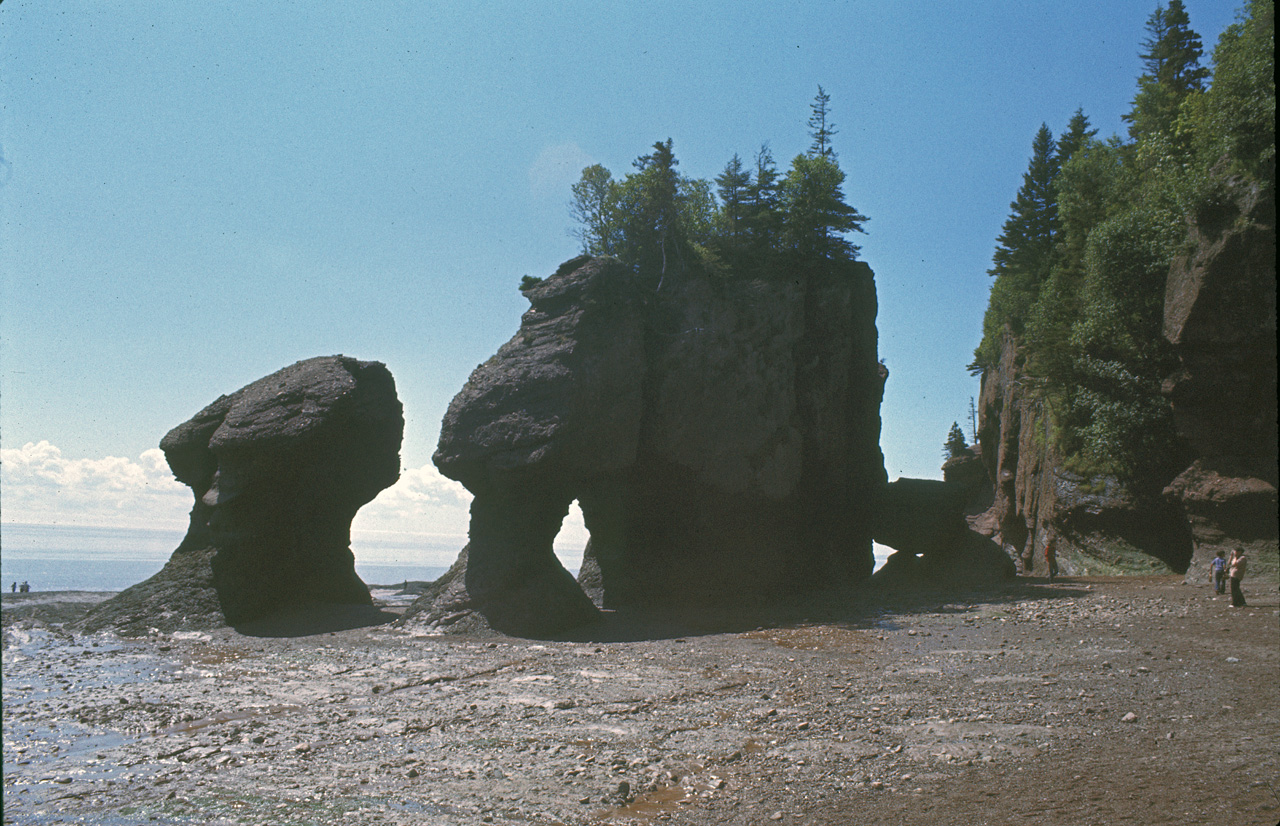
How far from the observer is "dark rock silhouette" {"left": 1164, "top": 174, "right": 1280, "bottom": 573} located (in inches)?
814

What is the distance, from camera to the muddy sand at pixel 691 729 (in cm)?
815

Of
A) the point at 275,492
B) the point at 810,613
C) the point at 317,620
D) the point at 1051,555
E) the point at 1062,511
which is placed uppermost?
the point at 275,492

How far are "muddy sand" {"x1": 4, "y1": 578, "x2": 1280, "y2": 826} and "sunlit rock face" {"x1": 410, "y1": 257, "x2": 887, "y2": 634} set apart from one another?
481 centimetres

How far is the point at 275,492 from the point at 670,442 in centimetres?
1273

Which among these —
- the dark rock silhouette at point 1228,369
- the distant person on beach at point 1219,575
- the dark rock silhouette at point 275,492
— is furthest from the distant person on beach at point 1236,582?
the dark rock silhouette at point 275,492

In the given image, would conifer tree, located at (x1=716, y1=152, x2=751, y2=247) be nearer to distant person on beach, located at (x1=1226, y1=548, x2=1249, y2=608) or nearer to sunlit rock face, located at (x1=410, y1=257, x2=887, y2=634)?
sunlit rock face, located at (x1=410, y1=257, x2=887, y2=634)

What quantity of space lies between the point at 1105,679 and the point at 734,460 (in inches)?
574

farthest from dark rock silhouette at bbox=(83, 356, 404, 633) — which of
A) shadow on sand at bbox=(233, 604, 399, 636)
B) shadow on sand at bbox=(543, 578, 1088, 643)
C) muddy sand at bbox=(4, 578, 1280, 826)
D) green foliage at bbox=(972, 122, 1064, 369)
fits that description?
green foliage at bbox=(972, 122, 1064, 369)

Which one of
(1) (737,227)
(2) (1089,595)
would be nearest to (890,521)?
(2) (1089,595)

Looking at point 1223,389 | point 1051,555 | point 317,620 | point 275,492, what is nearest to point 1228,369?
point 1223,389

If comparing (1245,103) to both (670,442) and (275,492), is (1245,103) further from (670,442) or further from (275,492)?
(275,492)

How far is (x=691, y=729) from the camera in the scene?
423 inches

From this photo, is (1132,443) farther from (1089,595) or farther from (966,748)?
(966,748)

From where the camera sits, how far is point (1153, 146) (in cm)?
3073
